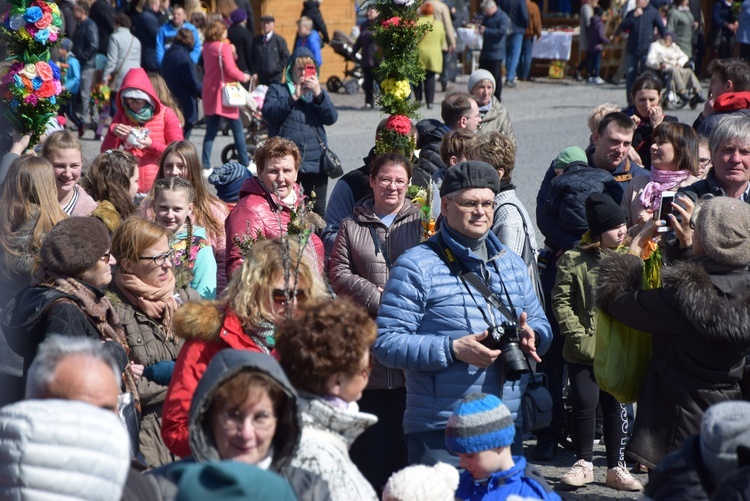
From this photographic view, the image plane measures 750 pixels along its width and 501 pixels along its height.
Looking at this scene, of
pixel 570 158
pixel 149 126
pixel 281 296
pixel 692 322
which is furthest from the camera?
pixel 149 126

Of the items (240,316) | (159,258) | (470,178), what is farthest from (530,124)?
(240,316)

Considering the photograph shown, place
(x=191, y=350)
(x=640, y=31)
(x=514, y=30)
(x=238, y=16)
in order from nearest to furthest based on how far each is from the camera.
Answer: (x=191, y=350) → (x=238, y=16) → (x=640, y=31) → (x=514, y=30)

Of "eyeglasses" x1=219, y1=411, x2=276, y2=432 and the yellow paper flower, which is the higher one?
the yellow paper flower

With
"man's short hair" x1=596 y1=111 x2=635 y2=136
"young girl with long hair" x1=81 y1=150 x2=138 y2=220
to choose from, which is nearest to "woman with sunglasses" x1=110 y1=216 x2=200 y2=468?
"young girl with long hair" x1=81 y1=150 x2=138 y2=220

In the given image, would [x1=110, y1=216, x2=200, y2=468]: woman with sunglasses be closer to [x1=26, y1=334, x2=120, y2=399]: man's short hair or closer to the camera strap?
the camera strap

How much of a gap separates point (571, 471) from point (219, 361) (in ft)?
10.7

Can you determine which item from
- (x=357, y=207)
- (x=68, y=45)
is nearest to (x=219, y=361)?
(x=357, y=207)

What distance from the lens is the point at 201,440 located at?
2779 millimetres

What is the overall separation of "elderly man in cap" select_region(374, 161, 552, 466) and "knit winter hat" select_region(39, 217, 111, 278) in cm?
125

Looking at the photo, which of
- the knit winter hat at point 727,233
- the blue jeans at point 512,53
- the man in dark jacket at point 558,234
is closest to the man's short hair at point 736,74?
the man in dark jacket at point 558,234

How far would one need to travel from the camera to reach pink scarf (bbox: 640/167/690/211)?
19.9 ft

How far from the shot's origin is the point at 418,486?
3.10 metres

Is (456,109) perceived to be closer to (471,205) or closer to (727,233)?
(471,205)

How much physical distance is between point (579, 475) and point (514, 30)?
16.4 m
